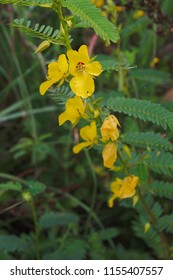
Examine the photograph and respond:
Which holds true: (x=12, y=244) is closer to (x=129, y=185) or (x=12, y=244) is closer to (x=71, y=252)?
(x=71, y=252)

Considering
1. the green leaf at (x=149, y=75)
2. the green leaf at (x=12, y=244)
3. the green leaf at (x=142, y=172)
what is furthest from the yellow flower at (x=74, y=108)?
the green leaf at (x=149, y=75)

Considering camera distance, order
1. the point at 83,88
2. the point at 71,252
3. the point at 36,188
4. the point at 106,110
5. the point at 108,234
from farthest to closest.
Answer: the point at 108,234
the point at 71,252
the point at 36,188
the point at 106,110
the point at 83,88

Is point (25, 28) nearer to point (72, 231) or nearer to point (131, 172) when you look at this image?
point (131, 172)

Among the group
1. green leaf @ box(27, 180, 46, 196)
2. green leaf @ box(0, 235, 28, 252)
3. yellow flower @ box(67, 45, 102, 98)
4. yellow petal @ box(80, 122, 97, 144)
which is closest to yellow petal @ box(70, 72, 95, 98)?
yellow flower @ box(67, 45, 102, 98)

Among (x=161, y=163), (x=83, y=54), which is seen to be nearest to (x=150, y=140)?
(x=161, y=163)

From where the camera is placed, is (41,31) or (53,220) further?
(53,220)

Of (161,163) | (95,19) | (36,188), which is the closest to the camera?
(95,19)

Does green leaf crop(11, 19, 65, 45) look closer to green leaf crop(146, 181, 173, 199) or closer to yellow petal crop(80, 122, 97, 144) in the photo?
yellow petal crop(80, 122, 97, 144)
